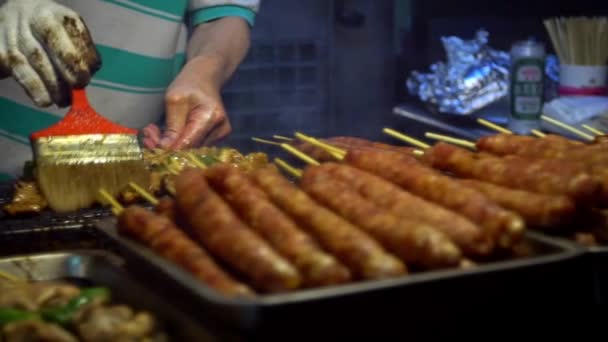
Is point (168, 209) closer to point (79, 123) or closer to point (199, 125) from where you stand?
point (79, 123)

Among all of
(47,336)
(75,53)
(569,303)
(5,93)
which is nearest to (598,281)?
(569,303)

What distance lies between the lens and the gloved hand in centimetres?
299

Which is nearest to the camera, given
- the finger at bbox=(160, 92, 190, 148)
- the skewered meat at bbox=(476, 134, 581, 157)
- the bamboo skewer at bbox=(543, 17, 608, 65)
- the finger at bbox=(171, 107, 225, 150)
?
the skewered meat at bbox=(476, 134, 581, 157)

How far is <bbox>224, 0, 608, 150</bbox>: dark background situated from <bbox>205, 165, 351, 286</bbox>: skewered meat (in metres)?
4.12

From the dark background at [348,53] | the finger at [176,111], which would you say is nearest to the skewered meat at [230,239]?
the finger at [176,111]

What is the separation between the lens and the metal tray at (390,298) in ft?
5.11

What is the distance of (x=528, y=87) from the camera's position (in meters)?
5.23

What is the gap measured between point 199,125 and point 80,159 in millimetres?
1077

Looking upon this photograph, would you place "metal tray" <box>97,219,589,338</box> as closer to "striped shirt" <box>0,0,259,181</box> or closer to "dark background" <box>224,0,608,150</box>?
"striped shirt" <box>0,0,259,181</box>

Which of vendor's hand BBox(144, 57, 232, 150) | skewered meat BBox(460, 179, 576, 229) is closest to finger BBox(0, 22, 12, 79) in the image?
vendor's hand BBox(144, 57, 232, 150)

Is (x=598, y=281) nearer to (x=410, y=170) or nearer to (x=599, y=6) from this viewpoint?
(x=410, y=170)

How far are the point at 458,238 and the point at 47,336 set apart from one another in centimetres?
108

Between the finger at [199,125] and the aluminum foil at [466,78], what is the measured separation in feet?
9.15

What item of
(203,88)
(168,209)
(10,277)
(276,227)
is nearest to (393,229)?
(276,227)
